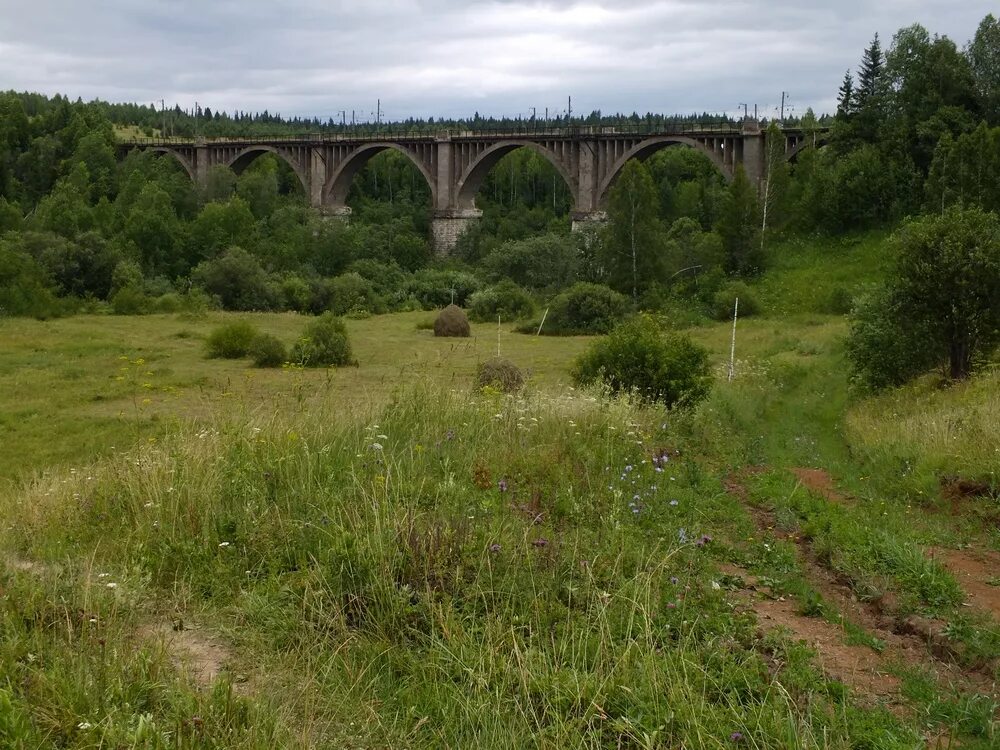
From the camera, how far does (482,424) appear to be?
9.90 metres

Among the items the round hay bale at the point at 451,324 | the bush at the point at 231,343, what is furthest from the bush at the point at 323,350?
the round hay bale at the point at 451,324

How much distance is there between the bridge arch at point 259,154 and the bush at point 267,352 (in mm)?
48968

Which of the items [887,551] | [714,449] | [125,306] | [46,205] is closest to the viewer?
[887,551]

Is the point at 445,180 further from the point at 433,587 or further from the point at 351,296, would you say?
the point at 433,587

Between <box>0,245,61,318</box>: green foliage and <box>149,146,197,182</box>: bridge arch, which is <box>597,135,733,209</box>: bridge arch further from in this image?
<box>149,146,197,182</box>: bridge arch

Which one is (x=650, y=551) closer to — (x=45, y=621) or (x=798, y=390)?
(x=45, y=621)

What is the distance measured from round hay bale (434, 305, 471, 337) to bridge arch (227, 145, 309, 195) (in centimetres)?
4145

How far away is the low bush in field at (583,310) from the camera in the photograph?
4059cm

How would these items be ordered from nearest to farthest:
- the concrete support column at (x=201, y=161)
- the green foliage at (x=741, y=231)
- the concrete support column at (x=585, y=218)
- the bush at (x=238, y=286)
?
the green foliage at (x=741, y=231) → the bush at (x=238, y=286) → the concrete support column at (x=585, y=218) → the concrete support column at (x=201, y=161)

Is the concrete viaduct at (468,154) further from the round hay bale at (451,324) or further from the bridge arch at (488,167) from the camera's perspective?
the round hay bale at (451,324)

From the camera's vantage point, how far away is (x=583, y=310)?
1607 inches

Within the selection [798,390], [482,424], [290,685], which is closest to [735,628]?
[290,685]

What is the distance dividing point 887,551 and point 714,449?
5.23 metres

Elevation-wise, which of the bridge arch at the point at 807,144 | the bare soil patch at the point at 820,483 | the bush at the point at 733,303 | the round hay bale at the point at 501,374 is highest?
the bridge arch at the point at 807,144
